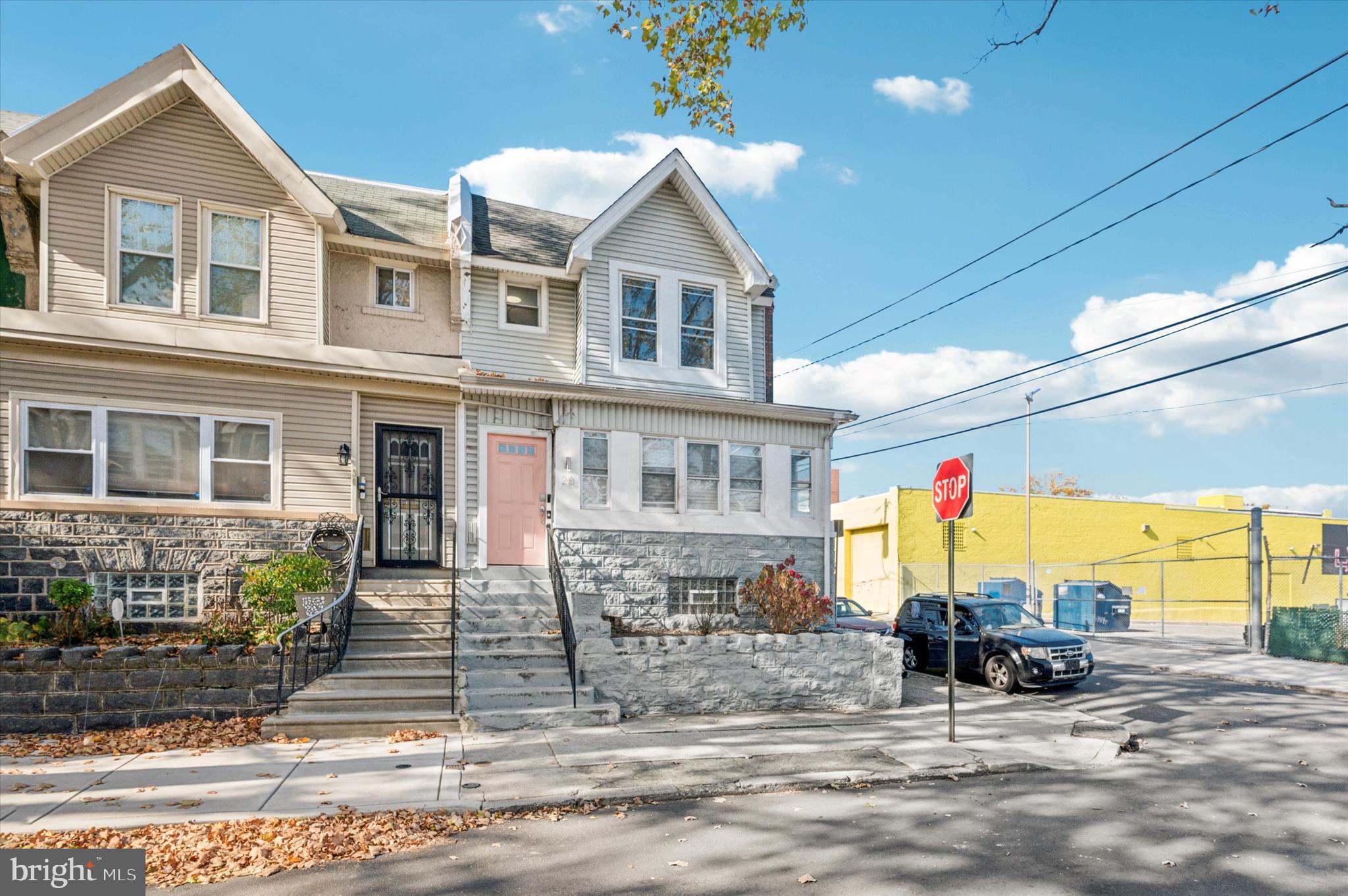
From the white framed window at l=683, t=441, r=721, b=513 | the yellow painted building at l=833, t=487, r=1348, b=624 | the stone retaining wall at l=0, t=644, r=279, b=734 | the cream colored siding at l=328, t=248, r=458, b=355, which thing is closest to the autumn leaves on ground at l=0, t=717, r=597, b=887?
the stone retaining wall at l=0, t=644, r=279, b=734

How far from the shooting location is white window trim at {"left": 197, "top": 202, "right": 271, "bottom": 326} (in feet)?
42.5

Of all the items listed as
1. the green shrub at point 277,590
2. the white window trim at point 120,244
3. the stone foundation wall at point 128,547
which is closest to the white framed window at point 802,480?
the green shrub at point 277,590

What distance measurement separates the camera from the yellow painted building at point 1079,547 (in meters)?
33.3

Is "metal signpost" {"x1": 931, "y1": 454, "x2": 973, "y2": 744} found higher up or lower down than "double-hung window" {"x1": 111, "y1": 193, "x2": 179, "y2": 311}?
lower down

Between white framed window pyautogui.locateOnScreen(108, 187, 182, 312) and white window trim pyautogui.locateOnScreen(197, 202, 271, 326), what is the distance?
0.29 m

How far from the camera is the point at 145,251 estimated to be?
41.7 feet

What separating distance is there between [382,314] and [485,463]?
10.7 ft

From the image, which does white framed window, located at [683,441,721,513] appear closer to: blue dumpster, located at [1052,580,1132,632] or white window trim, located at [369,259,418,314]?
white window trim, located at [369,259,418,314]

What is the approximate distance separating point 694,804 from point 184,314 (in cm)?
1081

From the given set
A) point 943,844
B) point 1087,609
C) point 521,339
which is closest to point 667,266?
point 521,339

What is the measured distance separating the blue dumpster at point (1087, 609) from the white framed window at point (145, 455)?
81.5 ft

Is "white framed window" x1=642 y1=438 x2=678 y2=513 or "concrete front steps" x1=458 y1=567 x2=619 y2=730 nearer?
"concrete front steps" x1=458 y1=567 x2=619 y2=730

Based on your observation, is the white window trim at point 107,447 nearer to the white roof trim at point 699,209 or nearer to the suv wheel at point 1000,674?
the white roof trim at point 699,209
